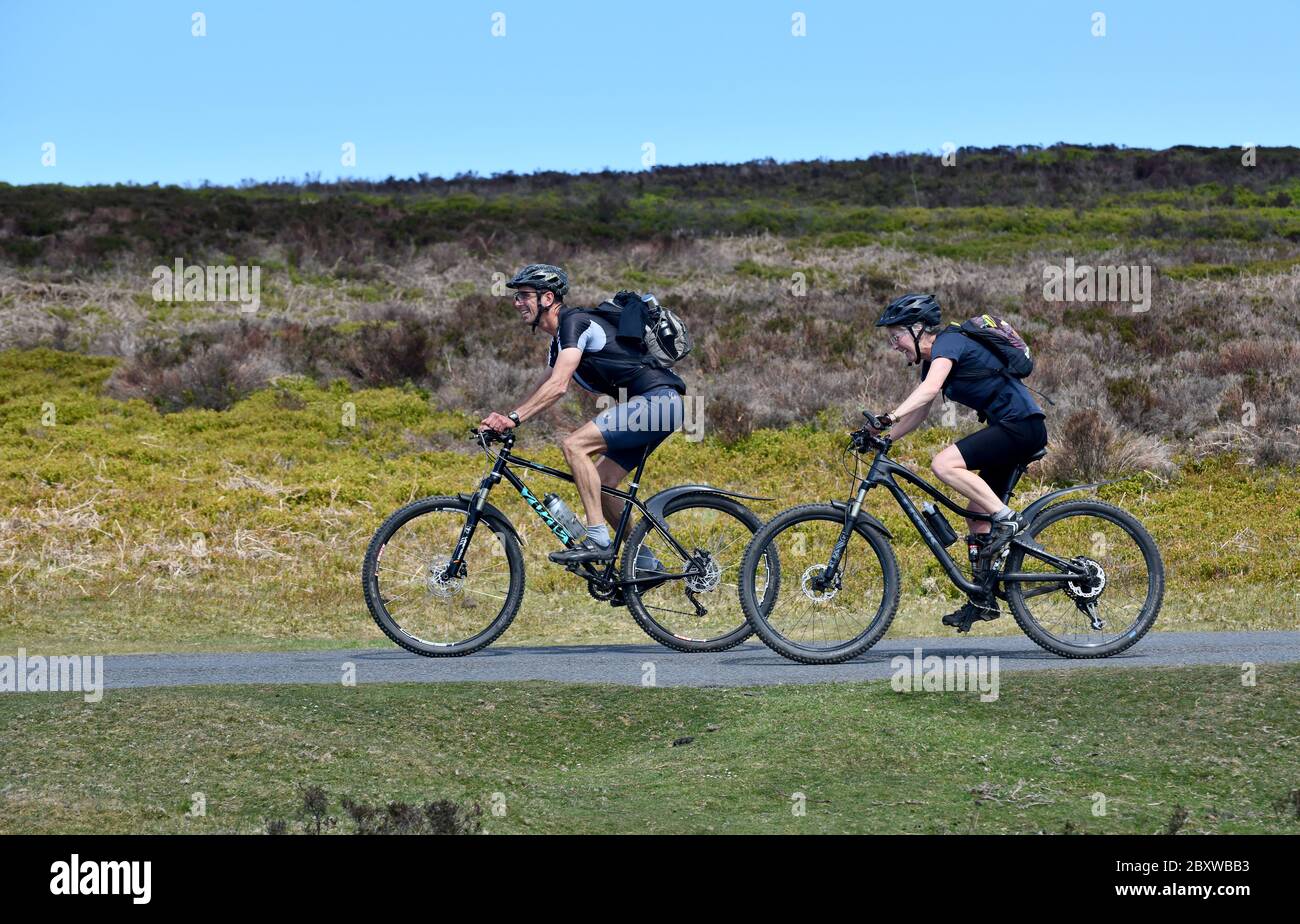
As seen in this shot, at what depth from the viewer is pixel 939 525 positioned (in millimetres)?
8672

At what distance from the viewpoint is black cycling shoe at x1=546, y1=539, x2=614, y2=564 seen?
883 cm

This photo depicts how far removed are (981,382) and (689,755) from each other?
9.19 ft

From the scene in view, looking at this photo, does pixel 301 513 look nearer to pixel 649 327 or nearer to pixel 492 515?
pixel 492 515

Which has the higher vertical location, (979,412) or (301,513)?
(979,412)

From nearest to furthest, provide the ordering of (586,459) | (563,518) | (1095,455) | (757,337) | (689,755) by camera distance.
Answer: (689,755), (586,459), (563,518), (1095,455), (757,337)

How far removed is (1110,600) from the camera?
869 cm

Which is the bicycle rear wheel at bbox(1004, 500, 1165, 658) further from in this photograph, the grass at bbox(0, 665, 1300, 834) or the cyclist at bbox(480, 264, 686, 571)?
the cyclist at bbox(480, 264, 686, 571)

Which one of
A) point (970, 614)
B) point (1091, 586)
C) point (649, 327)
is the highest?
point (649, 327)

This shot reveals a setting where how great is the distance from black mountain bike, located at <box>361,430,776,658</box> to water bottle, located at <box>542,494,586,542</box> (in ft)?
0.08

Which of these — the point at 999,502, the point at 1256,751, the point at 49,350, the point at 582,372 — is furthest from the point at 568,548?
the point at 49,350

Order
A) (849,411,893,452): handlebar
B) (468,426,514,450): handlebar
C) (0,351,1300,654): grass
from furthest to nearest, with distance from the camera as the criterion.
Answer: (0,351,1300,654): grass < (468,426,514,450): handlebar < (849,411,893,452): handlebar

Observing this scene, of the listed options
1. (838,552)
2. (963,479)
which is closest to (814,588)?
(838,552)

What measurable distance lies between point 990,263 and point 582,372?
24117 millimetres

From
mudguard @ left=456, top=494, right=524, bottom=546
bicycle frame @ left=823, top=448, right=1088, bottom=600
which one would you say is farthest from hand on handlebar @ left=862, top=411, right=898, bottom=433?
mudguard @ left=456, top=494, right=524, bottom=546
